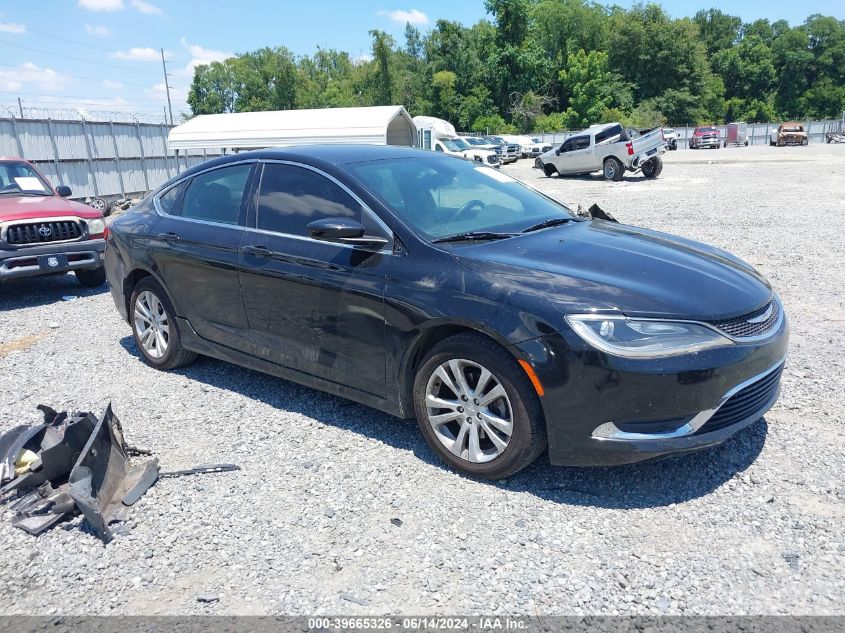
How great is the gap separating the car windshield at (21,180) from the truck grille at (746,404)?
9.06 metres

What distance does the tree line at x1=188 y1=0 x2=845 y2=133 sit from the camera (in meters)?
70.5

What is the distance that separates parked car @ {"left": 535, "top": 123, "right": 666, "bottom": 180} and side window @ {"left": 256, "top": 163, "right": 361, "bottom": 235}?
20388 mm

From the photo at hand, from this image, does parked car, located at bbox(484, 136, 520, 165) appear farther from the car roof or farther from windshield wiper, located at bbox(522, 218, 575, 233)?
windshield wiper, located at bbox(522, 218, 575, 233)

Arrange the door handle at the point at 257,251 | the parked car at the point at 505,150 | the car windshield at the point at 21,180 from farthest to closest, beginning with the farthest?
the parked car at the point at 505,150, the car windshield at the point at 21,180, the door handle at the point at 257,251

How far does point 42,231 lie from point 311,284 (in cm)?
571

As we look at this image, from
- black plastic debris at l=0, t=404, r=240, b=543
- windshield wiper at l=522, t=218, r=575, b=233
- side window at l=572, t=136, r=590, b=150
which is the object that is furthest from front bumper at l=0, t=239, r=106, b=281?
side window at l=572, t=136, r=590, b=150

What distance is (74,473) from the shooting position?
10.8 ft

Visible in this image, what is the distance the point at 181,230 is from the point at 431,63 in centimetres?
7839

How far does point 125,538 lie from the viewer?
3.22 meters

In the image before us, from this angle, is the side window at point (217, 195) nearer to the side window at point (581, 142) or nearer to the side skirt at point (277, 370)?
the side skirt at point (277, 370)

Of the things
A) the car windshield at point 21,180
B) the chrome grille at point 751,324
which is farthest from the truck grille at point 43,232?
the chrome grille at point 751,324

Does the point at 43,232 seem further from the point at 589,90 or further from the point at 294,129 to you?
the point at 589,90

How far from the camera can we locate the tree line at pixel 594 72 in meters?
70.5

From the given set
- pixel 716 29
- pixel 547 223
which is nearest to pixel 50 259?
pixel 547 223
